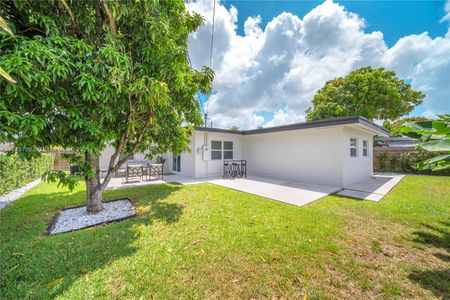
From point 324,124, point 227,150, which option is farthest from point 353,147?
point 227,150

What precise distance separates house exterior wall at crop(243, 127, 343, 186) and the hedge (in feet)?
31.6

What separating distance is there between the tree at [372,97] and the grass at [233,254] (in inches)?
544

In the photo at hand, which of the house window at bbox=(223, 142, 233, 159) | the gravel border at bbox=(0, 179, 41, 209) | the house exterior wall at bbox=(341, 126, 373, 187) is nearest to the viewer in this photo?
the gravel border at bbox=(0, 179, 41, 209)

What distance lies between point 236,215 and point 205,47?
24.0 ft

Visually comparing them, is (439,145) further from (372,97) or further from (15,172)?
(372,97)

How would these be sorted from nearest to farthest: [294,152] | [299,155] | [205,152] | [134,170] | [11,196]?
[11,196]
[134,170]
[299,155]
[294,152]
[205,152]

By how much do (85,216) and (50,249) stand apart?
1455 millimetres

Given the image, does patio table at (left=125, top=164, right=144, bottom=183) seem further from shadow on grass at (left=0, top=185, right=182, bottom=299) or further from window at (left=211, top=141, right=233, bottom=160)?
window at (left=211, top=141, right=233, bottom=160)

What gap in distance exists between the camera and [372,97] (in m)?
15.1

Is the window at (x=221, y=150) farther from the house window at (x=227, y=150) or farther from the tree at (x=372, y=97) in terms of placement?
the tree at (x=372, y=97)

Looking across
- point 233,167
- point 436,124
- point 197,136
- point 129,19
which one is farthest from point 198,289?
point 233,167

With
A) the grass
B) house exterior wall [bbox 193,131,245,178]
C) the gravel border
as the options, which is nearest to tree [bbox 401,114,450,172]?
the grass

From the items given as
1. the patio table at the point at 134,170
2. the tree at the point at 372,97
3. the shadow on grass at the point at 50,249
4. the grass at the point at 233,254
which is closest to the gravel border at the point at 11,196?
the shadow on grass at the point at 50,249

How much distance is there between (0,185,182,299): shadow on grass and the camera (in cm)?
206
